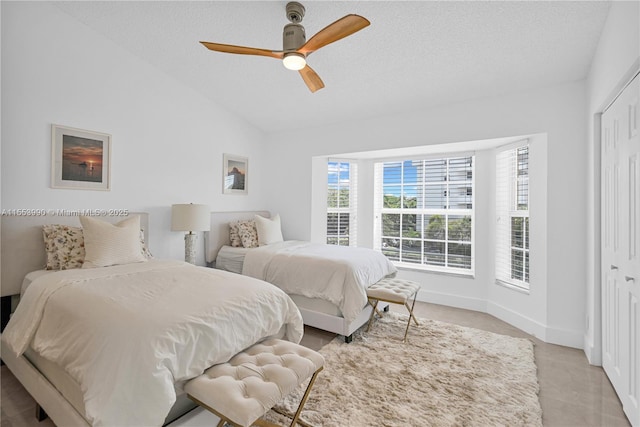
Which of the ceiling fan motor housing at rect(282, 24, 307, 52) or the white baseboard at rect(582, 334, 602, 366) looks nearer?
the ceiling fan motor housing at rect(282, 24, 307, 52)

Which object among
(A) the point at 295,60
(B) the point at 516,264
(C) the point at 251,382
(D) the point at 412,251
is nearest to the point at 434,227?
(D) the point at 412,251

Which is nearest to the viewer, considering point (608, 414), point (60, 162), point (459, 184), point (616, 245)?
point (608, 414)

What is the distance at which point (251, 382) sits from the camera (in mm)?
1447

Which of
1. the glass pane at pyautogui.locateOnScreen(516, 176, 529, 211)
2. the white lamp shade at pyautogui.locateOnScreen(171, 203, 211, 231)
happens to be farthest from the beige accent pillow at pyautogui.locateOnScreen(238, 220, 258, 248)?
the glass pane at pyautogui.locateOnScreen(516, 176, 529, 211)

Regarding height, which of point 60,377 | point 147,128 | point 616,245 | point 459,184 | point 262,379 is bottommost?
point 60,377

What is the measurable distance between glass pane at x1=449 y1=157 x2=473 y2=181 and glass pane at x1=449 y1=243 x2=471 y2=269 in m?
0.89

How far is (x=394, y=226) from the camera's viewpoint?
4605mm

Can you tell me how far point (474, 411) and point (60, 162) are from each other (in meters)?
3.84

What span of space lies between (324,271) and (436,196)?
2.17 meters

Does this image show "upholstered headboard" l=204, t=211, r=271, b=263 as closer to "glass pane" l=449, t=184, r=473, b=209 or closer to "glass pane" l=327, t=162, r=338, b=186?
"glass pane" l=327, t=162, r=338, b=186

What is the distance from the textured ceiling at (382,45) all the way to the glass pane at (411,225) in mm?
1526

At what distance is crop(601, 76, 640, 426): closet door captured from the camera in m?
1.77

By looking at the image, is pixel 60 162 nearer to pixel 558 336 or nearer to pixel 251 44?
pixel 251 44

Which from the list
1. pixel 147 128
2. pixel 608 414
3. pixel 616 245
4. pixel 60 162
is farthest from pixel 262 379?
pixel 147 128
